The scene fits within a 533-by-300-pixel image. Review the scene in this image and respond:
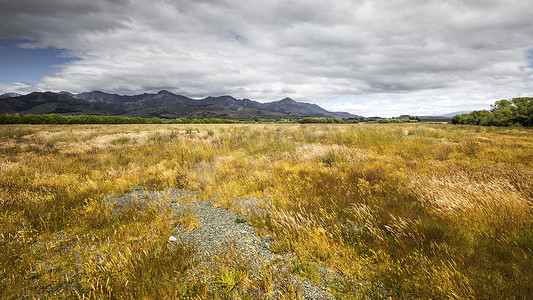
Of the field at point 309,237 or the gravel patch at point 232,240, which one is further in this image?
the gravel patch at point 232,240

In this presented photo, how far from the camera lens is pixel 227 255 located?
10.6ft

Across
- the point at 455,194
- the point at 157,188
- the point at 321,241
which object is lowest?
the point at 157,188

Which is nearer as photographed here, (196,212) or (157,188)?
(196,212)

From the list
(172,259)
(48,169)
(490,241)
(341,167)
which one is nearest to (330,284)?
(172,259)

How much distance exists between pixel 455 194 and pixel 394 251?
262cm

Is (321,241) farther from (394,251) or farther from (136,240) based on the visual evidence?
(136,240)

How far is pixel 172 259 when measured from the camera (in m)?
3.19

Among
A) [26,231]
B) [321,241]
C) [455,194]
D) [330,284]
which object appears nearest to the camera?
[330,284]

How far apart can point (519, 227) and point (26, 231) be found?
9594mm

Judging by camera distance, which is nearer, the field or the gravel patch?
the field

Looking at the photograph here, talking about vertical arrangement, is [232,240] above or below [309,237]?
below

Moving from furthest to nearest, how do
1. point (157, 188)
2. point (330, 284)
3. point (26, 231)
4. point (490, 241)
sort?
point (157, 188), point (26, 231), point (490, 241), point (330, 284)

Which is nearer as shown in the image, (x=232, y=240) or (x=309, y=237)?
(x=309, y=237)

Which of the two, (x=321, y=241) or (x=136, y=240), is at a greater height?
(x=321, y=241)
